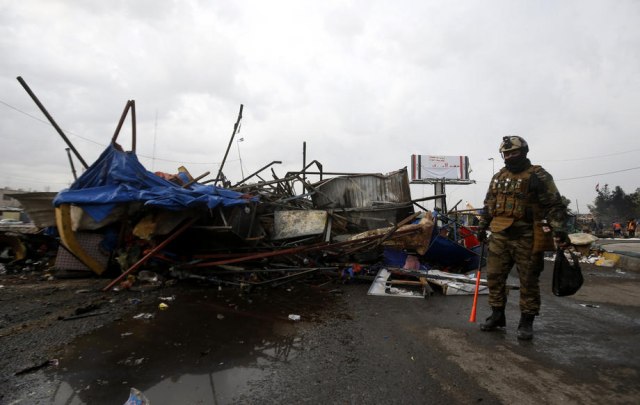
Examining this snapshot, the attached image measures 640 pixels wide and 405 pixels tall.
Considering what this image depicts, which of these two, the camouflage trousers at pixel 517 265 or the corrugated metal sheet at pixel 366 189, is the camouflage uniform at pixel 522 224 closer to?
the camouflage trousers at pixel 517 265

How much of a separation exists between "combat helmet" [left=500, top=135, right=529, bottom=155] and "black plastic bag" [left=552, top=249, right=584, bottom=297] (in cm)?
110

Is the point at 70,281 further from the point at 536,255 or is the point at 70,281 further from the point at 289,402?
the point at 536,255

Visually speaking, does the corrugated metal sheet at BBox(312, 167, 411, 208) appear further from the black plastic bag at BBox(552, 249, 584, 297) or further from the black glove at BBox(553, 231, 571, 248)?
the black glove at BBox(553, 231, 571, 248)

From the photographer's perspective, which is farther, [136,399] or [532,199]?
[532,199]

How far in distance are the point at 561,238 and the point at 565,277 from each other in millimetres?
492

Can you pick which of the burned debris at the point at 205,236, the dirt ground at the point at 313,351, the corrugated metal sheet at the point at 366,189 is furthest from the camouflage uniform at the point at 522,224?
the corrugated metal sheet at the point at 366,189

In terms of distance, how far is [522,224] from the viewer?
327cm

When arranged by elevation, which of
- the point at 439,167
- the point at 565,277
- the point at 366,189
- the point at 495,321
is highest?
the point at 439,167

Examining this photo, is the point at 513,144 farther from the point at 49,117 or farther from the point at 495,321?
the point at 49,117

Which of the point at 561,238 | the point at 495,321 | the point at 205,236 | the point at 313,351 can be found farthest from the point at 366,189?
the point at 313,351

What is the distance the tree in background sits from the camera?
118 feet

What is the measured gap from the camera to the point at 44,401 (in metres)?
2.03

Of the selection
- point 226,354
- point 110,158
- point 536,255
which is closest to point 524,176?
point 536,255

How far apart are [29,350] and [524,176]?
4.94 metres
